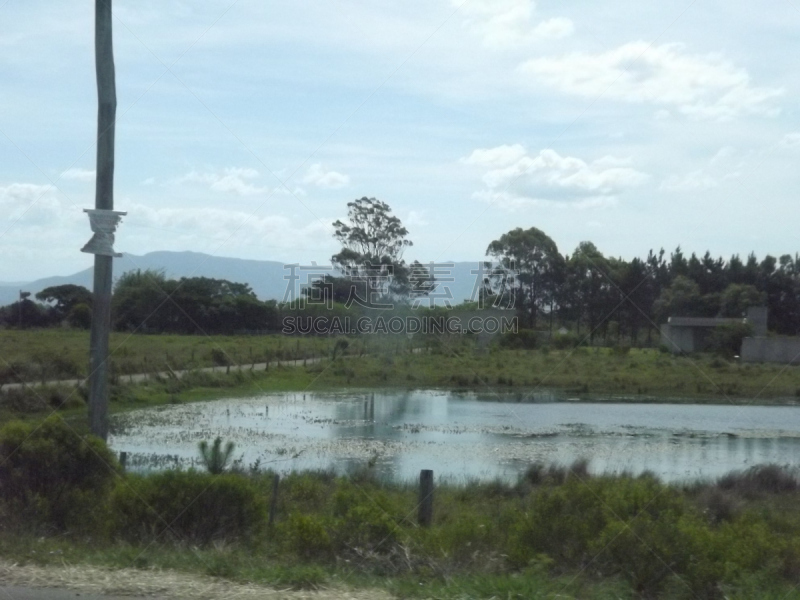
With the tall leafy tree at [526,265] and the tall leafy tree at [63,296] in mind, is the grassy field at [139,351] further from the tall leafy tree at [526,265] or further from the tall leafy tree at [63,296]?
the tall leafy tree at [526,265]

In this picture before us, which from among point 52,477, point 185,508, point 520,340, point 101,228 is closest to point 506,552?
point 185,508

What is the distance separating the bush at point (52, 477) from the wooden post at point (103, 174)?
3.44ft

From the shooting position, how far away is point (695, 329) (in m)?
27.9

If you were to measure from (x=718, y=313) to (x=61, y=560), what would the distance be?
22694 mm

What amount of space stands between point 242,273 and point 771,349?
78.2 feet

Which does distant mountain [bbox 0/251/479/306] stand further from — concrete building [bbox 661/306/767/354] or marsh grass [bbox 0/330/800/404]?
concrete building [bbox 661/306/767/354]

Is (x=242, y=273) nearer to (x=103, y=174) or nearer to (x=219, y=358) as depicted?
(x=219, y=358)

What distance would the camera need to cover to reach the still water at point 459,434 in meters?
16.1

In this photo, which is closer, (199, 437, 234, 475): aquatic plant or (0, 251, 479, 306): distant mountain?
(199, 437, 234, 475): aquatic plant

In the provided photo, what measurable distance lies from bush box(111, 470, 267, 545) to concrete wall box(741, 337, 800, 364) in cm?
2101

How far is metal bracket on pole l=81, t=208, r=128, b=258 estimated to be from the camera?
9.12 meters

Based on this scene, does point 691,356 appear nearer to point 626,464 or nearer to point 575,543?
point 626,464

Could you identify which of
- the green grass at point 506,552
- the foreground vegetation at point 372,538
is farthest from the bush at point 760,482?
the green grass at point 506,552

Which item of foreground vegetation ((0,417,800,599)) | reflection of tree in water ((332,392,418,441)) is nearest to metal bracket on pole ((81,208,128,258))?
foreground vegetation ((0,417,800,599))
